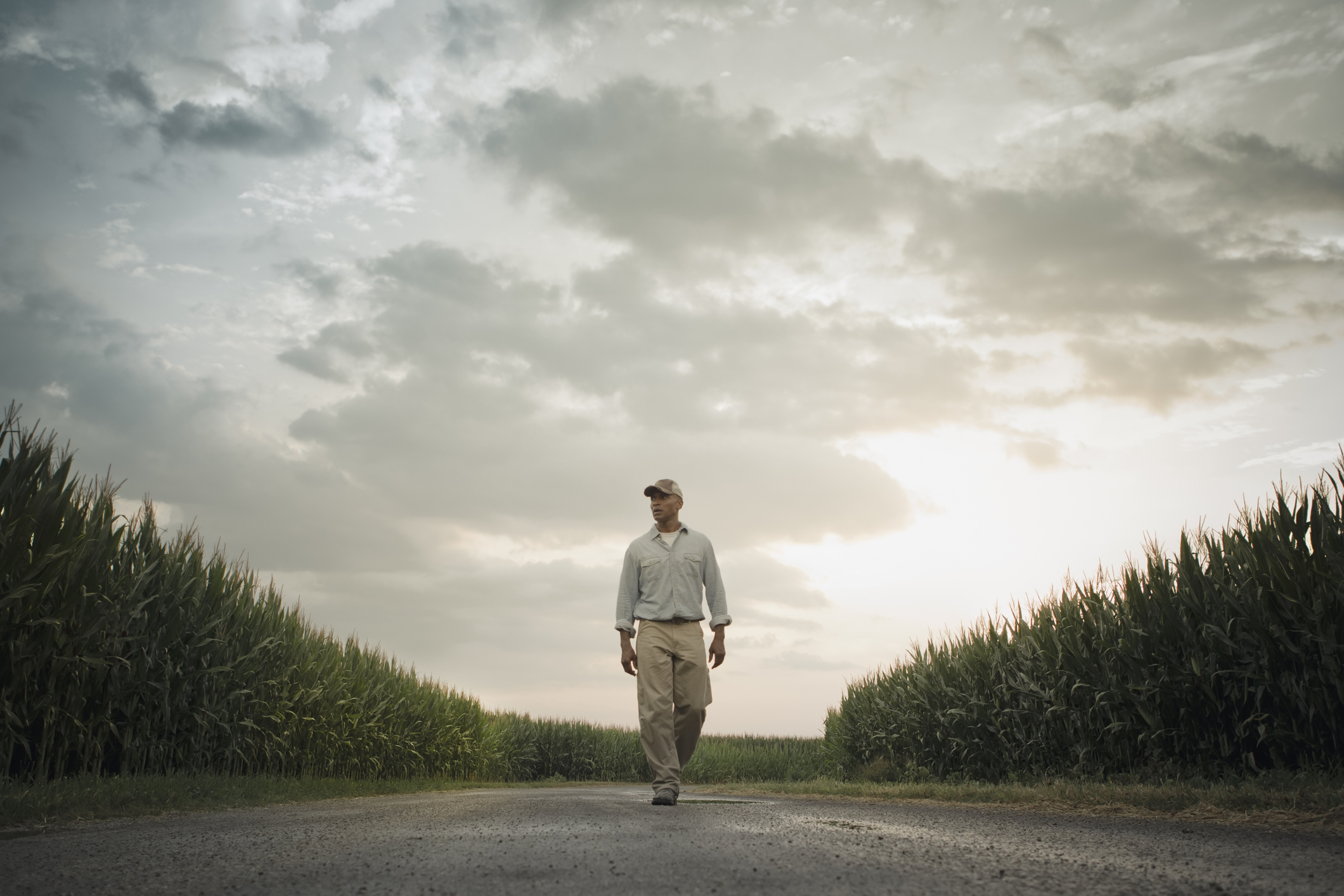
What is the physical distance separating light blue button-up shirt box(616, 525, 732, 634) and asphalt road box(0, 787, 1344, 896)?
69.6 inches

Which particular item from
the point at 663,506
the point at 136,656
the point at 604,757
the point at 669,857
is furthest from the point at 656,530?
the point at 604,757

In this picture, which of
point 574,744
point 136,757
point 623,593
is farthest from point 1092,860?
point 574,744

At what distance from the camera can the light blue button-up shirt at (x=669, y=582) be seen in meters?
6.91

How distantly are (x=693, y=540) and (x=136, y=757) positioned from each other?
6040 millimetres

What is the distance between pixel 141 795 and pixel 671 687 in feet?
13.8

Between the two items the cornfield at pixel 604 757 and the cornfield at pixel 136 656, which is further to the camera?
the cornfield at pixel 604 757

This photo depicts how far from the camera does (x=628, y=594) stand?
714 centimetres

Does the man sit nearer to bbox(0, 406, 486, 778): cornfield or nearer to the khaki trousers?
the khaki trousers

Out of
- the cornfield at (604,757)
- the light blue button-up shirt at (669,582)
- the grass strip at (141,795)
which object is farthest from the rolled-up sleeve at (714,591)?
the cornfield at (604,757)

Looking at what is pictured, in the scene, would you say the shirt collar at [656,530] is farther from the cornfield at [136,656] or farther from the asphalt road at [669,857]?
the cornfield at [136,656]

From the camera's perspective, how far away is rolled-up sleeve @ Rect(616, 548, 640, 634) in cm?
711

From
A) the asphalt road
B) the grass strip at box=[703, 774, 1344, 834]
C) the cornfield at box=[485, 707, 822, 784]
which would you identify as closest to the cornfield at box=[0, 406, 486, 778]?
the asphalt road

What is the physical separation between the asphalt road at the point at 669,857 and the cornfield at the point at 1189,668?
336 cm

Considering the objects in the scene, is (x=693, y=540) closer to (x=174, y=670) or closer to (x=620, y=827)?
(x=620, y=827)
